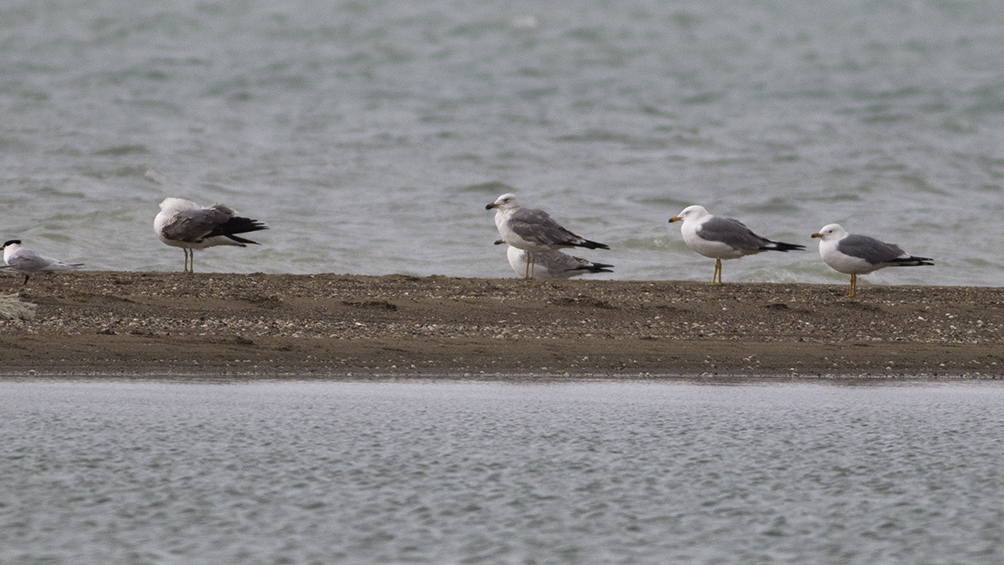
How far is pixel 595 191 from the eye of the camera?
24.5 meters

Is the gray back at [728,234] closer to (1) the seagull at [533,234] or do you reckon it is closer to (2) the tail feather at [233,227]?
(1) the seagull at [533,234]

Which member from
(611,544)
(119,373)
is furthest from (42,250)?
(611,544)

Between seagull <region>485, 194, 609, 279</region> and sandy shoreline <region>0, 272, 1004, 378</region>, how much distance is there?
0.94 m

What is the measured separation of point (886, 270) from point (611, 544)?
1430 cm

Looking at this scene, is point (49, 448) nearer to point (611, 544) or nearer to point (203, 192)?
point (611, 544)

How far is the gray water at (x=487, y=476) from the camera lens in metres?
4.39

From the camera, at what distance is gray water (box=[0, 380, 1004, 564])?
4.39 meters

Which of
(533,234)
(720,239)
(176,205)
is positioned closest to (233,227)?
(176,205)

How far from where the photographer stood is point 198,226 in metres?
14.9

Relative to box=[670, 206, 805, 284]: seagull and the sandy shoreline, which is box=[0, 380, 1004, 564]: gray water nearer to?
the sandy shoreline

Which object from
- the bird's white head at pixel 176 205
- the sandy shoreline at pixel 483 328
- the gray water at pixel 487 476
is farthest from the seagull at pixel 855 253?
the bird's white head at pixel 176 205

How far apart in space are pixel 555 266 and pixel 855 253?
12.3ft

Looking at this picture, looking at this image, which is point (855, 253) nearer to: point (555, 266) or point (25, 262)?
point (555, 266)

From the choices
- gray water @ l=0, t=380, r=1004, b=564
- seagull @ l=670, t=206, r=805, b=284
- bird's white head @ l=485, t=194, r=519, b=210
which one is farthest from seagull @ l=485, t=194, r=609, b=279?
gray water @ l=0, t=380, r=1004, b=564
